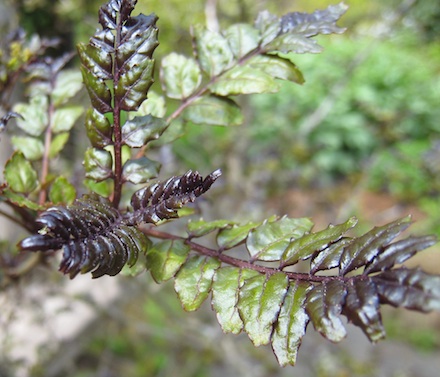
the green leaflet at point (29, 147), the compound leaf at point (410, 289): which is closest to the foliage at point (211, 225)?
the compound leaf at point (410, 289)

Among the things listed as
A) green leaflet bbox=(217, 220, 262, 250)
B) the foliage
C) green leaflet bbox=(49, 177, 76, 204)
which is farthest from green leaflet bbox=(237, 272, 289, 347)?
green leaflet bbox=(49, 177, 76, 204)

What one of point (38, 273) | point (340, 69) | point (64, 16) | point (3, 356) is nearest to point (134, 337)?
point (38, 273)

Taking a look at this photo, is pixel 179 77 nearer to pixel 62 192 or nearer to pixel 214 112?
pixel 214 112

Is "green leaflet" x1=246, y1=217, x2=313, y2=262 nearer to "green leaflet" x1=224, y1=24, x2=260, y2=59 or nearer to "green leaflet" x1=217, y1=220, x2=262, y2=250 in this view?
"green leaflet" x1=217, y1=220, x2=262, y2=250

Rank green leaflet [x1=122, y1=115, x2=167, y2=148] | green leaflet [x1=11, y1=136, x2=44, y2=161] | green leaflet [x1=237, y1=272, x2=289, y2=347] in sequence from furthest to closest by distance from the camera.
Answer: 1. green leaflet [x1=11, y1=136, x2=44, y2=161]
2. green leaflet [x1=122, y1=115, x2=167, y2=148]
3. green leaflet [x1=237, y1=272, x2=289, y2=347]

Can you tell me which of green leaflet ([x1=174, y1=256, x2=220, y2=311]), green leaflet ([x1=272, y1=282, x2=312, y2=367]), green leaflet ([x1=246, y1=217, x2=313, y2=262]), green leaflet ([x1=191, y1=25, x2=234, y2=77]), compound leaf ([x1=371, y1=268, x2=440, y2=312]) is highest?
green leaflet ([x1=191, y1=25, x2=234, y2=77])

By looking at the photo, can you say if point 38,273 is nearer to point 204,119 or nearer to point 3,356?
point 3,356

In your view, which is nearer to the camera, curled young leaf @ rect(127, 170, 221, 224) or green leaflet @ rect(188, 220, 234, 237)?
curled young leaf @ rect(127, 170, 221, 224)

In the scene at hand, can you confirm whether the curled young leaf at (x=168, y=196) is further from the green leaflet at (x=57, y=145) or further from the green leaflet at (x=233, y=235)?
the green leaflet at (x=57, y=145)
